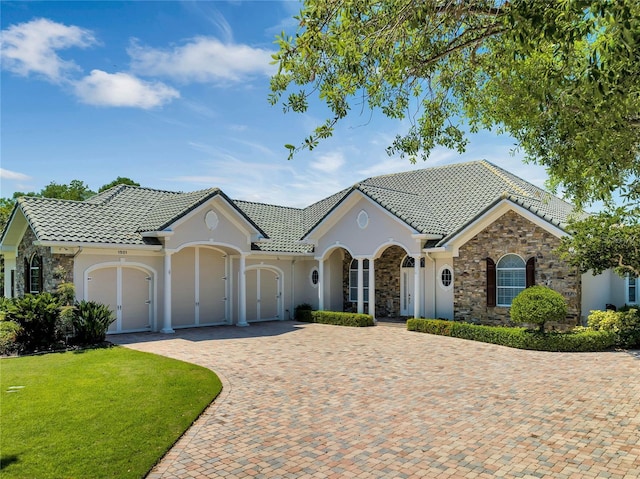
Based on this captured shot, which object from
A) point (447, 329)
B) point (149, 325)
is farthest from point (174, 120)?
point (447, 329)

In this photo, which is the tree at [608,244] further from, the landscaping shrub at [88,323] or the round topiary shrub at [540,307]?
the landscaping shrub at [88,323]

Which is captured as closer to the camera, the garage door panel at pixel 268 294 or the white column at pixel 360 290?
the white column at pixel 360 290

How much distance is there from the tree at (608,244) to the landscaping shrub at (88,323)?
16.1m

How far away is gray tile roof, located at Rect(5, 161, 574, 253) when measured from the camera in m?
17.8

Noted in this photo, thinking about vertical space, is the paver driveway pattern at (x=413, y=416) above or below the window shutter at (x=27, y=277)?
below

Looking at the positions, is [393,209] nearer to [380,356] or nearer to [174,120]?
[380,356]

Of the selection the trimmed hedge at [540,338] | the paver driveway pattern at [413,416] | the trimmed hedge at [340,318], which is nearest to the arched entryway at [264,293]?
the trimmed hedge at [340,318]

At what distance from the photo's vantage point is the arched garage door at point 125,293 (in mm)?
17734

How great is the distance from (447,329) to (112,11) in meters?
15.1

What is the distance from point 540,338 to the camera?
15.1m

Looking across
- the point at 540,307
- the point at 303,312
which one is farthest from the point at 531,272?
the point at 303,312

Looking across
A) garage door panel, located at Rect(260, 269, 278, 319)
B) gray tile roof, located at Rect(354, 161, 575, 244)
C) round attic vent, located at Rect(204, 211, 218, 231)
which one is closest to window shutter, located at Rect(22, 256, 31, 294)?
round attic vent, located at Rect(204, 211, 218, 231)

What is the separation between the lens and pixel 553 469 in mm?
6270

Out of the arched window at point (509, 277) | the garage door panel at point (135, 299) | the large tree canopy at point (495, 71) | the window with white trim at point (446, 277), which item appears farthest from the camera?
the window with white trim at point (446, 277)
